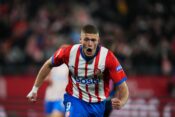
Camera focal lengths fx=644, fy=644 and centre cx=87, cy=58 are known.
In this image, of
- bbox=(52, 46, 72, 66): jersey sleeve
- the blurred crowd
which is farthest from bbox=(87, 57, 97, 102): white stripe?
the blurred crowd

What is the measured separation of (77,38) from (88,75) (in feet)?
27.7

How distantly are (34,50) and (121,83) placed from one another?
835cm

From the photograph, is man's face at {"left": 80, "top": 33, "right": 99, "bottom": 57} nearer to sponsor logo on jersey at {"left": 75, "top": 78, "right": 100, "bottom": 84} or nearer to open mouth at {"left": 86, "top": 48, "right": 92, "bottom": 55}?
open mouth at {"left": 86, "top": 48, "right": 92, "bottom": 55}

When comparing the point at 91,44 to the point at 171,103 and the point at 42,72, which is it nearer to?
the point at 42,72

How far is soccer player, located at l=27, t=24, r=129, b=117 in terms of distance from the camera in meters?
8.60

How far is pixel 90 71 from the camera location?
28.8 ft

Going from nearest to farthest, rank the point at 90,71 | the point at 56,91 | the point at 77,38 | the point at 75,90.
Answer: the point at 90,71
the point at 75,90
the point at 56,91
the point at 77,38

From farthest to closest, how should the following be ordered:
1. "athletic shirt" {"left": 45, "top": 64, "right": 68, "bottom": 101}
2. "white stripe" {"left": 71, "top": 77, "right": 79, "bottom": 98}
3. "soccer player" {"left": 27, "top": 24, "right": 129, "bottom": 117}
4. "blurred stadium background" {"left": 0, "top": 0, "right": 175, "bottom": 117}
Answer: "blurred stadium background" {"left": 0, "top": 0, "right": 175, "bottom": 117} → "athletic shirt" {"left": 45, "top": 64, "right": 68, "bottom": 101} → "white stripe" {"left": 71, "top": 77, "right": 79, "bottom": 98} → "soccer player" {"left": 27, "top": 24, "right": 129, "bottom": 117}

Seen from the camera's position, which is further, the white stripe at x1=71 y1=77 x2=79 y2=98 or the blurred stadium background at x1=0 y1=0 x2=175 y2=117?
the blurred stadium background at x1=0 y1=0 x2=175 y2=117

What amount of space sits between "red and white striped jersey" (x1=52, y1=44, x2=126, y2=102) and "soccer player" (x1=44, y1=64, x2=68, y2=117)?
3861 mm

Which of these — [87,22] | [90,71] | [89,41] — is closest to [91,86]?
[90,71]

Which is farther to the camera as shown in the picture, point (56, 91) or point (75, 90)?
point (56, 91)

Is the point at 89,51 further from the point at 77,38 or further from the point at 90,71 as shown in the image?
the point at 77,38

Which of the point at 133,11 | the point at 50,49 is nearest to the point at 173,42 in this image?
the point at 133,11
